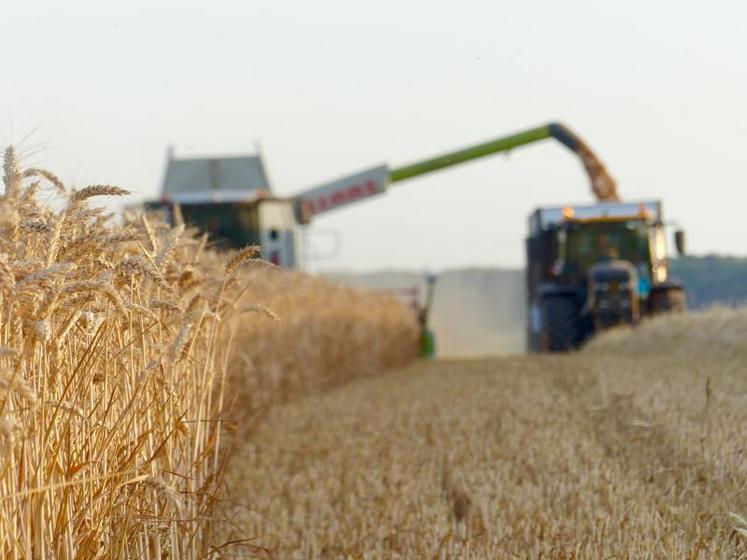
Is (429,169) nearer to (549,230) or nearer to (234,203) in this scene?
(549,230)

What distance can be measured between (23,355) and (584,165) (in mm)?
18143

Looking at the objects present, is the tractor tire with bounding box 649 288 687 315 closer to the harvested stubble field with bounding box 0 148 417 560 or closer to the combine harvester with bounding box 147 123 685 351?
the combine harvester with bounding box 147 123 685 351

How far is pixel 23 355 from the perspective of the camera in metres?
3.03

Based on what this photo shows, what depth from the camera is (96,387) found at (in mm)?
3709

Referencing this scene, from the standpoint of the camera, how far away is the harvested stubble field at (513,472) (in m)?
5.03

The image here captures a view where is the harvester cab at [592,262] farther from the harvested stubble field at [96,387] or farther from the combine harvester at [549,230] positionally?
the harvested stubble field at [96,387]

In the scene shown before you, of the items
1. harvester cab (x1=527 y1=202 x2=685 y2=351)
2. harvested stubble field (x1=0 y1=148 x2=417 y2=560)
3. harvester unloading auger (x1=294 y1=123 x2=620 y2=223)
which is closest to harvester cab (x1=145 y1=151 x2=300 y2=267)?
harvester unloading auger (x1=294 y1=123 x2=620 y2=223)

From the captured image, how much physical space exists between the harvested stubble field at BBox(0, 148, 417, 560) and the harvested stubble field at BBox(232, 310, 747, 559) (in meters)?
0.61

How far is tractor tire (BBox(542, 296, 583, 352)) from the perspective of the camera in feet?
59.9

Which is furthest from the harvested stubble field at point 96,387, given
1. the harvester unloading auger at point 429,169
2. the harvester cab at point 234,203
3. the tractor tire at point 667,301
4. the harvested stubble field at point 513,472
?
the harvester unloading auger at point 429,169

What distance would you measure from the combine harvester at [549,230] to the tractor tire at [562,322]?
0.01 m

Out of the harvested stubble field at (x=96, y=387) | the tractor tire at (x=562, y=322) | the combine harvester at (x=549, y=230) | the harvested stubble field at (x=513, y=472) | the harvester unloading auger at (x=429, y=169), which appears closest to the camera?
the harvested stubble field at (x=96, y=387)

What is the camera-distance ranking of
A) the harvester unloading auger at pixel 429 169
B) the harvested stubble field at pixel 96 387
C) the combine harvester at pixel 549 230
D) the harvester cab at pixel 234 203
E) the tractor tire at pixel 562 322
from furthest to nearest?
1. the harvester unloading auger at pixel 429 169
2. the tractor tire at pixel 562 322
3. the combine harvester at pixel 549 230
4. the harvester cab at pixel 234 203
5. the harvested stubble field at pixel 96 387

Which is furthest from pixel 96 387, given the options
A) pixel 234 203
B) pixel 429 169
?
pixel 429 169
